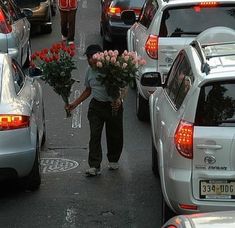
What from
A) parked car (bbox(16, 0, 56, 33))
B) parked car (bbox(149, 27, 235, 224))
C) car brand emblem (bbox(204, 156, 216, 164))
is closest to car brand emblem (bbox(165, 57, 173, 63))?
parked car (bbox(149, 27, 235, 224))

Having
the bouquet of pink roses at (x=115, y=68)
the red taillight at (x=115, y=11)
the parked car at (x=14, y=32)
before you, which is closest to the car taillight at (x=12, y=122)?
the bouquet of pink roses at (x=115, y=68)

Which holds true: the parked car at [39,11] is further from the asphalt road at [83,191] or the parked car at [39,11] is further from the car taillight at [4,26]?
the asphalt road at [83,191]

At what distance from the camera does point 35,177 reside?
7.45 m

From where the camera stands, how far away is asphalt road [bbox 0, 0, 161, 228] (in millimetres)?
6848

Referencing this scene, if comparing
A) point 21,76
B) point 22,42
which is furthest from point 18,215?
point 22,42

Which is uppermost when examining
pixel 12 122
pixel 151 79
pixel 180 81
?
pixel 180 81

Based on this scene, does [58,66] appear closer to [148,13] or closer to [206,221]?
[148,13]

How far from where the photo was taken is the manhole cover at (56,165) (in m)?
8.47

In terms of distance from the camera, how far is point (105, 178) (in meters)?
Result: 8.12

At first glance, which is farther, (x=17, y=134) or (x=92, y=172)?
(x=92, y=172)

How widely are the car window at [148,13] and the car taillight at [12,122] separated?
3.84 m

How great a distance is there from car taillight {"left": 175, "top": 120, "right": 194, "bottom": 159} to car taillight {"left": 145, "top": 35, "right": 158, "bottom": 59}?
163 inches

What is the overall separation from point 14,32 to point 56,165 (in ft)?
13.1

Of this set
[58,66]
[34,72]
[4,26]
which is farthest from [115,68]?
[4,26]
